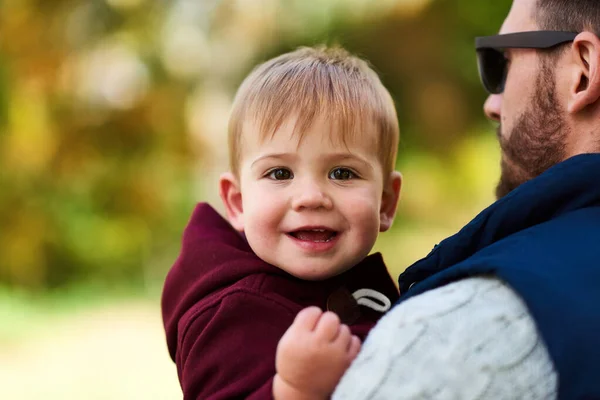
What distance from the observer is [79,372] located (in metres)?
7.18

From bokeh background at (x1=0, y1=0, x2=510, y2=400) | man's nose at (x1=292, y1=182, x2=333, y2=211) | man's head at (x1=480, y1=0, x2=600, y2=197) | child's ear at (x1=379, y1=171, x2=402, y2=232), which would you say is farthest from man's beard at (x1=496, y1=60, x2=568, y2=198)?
bokeh background at (x1=0, y1=0, x2=510, y2=400)

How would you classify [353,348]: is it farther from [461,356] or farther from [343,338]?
[461,356]

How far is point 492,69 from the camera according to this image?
268 cm

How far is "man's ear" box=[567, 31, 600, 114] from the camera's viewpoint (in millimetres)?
2156

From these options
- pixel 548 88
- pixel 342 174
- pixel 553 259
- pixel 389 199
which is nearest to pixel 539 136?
pixel 548 88

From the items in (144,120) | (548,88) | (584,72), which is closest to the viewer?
(584,72)

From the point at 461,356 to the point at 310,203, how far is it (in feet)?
2.29

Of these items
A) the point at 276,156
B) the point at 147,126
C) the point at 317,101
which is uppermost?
the point at 147,126

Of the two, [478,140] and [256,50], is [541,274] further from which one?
[478,140]

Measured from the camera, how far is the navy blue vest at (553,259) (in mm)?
1430

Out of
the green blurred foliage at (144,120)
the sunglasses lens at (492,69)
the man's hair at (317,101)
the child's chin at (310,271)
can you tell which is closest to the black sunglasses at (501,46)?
the sunglasses lens at (492,69)

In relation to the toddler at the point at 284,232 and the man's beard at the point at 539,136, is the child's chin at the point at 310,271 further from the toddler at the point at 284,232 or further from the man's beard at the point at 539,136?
the man's beard at the point at 539,136

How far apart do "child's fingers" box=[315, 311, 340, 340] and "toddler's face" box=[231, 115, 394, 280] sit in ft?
1.42

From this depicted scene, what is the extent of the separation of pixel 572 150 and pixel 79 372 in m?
5.87
